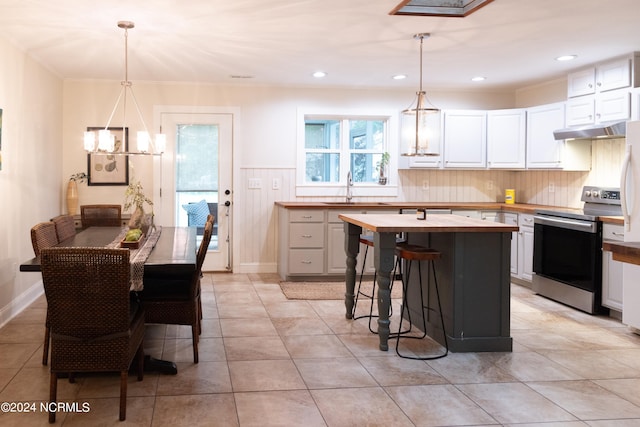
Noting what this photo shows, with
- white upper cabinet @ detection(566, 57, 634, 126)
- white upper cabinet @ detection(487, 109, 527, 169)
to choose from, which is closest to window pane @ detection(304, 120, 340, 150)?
white upper cabinet @ detection(487, 109, 527, 169)

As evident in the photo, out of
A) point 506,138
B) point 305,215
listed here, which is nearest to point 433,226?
point 305,215

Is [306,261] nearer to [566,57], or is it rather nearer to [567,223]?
[567,223]

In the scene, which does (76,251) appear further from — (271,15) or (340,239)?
(340,239)

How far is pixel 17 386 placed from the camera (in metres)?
3.21

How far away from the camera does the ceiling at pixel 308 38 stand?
3.85 meters

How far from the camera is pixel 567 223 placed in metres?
5.19

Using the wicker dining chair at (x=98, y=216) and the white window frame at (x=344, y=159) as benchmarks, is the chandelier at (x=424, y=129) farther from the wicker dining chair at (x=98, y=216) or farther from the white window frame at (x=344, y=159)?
→ the wicker dining chair at (x=98, y=216)

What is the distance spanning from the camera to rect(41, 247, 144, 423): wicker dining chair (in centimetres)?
260

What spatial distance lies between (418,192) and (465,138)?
85 centimetres

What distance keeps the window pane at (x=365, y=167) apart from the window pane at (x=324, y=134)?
28cm

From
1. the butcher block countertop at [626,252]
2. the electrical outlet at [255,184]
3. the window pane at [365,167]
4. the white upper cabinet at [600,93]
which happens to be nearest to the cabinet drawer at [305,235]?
the electrical outlet at [255,184]

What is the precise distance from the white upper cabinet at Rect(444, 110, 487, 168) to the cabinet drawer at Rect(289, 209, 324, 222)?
1.66 m

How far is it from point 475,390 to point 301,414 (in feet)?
3.26

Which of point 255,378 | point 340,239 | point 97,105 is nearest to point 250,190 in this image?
point 340,239
